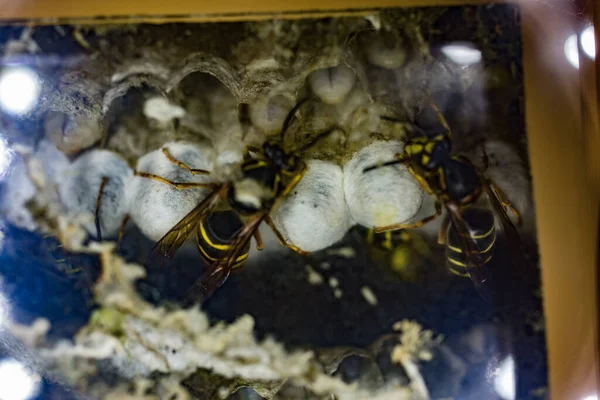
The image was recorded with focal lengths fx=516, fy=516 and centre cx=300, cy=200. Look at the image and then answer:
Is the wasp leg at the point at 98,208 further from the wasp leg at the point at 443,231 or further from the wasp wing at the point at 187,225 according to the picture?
the wasp leg at the point at 443,231

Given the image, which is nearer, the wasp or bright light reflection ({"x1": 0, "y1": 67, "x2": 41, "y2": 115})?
the wasp

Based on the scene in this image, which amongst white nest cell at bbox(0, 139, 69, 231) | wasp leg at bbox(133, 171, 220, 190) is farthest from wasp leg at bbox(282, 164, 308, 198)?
white nest cell at bbox(0, 139, 69, 231)

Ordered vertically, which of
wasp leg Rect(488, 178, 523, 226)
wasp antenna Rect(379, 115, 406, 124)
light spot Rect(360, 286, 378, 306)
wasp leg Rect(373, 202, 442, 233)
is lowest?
light spot Rect(360, 286, 378, 306)

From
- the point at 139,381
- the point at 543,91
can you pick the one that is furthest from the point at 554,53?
the point at 139,381

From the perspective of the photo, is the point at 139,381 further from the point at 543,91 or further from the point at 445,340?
the point at 543,91

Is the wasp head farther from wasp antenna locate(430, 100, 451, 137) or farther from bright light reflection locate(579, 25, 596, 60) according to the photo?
bright light reflection locate(579, 25, 596, 60)

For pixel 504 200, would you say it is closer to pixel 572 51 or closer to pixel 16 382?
pixel 572 51

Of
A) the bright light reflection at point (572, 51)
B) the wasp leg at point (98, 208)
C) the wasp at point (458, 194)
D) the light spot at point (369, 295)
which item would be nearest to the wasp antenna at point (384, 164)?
the wasp at point (458, 194)

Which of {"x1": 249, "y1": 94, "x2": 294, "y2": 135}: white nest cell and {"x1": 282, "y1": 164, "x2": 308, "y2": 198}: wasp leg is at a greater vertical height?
{"x1": 249, "y1": 94, "x2": 294, "y2": 135}: white nest cell
